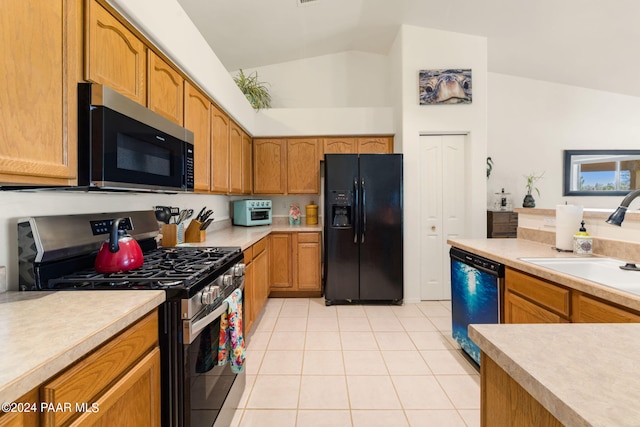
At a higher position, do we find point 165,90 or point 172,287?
point 165,90

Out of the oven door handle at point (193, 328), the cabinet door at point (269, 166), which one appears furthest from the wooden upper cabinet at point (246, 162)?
the oven door handle at point (193, 328)

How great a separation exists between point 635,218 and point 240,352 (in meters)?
2.31

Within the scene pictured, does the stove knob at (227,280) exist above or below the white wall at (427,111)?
below

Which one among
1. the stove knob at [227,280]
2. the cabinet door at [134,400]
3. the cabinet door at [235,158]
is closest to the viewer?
the cabinet door at [134,400]

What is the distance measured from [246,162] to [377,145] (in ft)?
5.85

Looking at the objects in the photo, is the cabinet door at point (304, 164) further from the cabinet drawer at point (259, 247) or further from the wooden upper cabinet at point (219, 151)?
the wooden upper cabinet at point (219, 151)

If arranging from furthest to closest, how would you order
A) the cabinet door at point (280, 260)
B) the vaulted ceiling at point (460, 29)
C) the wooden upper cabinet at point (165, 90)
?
the cabinet door at point (280, 260) → the vaulted ceiling at point (460, 29) → the wooden upper cabinet at point (165, 90)

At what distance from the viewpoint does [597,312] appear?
4.17 feet

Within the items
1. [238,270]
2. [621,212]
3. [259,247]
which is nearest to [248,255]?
[259,247]

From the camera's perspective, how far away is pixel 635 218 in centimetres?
170

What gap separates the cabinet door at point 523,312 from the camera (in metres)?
1.53

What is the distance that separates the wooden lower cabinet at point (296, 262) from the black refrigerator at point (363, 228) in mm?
295

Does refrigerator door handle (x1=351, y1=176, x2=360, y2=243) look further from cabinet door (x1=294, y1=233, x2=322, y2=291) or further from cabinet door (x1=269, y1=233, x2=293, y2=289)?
cabinet door (x1=269, y1=233, x2=293, y2=289)

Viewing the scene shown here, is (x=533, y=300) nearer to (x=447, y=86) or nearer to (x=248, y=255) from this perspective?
(x=248, y=255)
